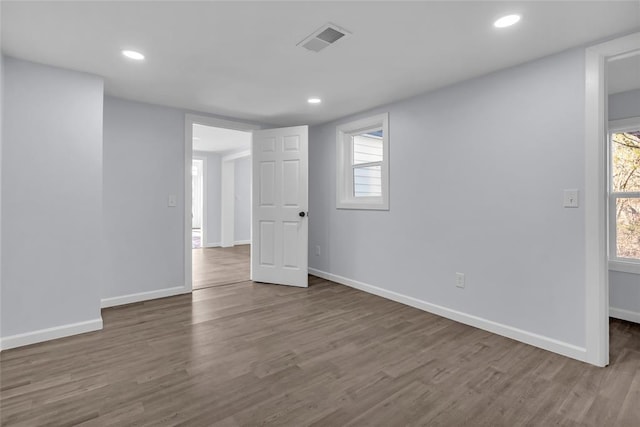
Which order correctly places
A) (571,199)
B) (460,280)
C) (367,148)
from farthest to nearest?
1. (367,148)
2. (460,280)
3. (571,199)

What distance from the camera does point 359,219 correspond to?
13.6ft

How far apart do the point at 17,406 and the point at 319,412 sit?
5.40 ft

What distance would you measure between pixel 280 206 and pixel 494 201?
8.56 ft

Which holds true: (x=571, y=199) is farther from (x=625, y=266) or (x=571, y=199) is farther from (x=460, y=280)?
(x=625, y=266)

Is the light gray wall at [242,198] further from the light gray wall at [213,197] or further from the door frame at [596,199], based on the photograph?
the door frame at [596,199]

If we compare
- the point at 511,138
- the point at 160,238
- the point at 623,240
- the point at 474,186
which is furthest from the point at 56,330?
the point at 623,240

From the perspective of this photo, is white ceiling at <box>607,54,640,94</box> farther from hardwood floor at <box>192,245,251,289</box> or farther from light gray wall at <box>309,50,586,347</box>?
hardwood floor at <box>192,245,251,289</box>

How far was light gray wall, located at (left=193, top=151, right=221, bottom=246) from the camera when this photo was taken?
8.09m

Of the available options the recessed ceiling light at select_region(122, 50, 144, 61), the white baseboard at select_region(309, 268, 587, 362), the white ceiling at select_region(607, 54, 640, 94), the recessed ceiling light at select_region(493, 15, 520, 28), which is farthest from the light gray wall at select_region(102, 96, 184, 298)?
the white ceiling at select_region(607, 54, 640, 94)

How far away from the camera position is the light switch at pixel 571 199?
2309 mm

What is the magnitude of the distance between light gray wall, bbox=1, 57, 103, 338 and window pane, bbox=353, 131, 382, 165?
292cm

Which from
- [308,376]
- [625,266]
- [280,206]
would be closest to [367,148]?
[280,206]

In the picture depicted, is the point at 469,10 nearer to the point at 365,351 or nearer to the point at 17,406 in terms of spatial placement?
the point at 365,351

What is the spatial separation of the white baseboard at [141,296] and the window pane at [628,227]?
4735mm
